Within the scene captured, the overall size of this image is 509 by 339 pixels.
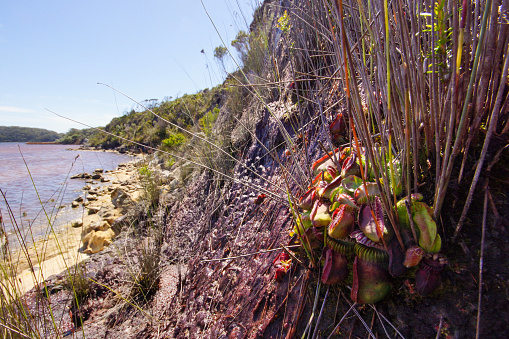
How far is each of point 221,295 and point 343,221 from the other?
1.11m

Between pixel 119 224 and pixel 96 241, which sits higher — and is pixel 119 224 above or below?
above

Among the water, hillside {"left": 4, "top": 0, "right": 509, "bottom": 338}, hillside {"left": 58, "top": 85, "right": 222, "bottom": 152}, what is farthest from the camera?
hillside {"left": 58, "top": 85, "right": 222, "bottom": 152}

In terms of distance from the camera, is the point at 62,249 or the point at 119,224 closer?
the point at 119,224

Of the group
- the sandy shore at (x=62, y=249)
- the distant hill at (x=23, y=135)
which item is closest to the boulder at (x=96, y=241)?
the sandy shore at (x=62, y=249)

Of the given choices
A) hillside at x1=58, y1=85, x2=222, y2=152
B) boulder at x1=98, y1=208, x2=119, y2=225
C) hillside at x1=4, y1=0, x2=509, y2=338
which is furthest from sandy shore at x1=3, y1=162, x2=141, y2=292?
hillside at x1=4, y1=0, x2=509, y2=338

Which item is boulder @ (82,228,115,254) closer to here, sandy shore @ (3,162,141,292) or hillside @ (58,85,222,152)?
sandy shore @ (3,162,141,292)

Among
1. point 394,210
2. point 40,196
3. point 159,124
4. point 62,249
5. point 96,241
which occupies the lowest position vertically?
point 62,249

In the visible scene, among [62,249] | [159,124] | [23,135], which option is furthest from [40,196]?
[23,135]

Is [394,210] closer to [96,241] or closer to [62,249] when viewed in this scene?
[96,241]

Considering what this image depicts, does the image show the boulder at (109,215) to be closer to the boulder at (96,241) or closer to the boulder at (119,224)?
the boulder at (119,224)

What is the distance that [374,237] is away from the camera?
2.38 ft

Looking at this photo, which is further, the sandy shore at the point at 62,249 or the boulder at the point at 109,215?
the boulder at the point at 109,215

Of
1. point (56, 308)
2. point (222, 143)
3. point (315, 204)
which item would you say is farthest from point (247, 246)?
point (56, 308)

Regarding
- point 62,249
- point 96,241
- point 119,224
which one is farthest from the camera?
point 62,249
